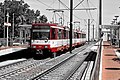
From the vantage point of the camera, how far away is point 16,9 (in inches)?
3430

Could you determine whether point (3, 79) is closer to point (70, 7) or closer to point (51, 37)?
point (51, 37)

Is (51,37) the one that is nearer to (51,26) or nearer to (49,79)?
(51,26)

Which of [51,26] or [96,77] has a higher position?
[51,26]

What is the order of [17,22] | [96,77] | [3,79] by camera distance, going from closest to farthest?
[96,77] → [3,79] → [17,22]

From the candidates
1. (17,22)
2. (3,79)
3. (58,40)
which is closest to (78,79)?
(3,79)

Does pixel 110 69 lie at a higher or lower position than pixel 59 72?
higher

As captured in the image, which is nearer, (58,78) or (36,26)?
(58,78)

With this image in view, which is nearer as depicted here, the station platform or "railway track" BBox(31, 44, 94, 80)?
the station platform

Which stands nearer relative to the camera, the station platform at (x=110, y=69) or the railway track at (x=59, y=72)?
the station platform at (x=110, y=69)

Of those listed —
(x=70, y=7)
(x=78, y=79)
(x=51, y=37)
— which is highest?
(x=70, y=7)

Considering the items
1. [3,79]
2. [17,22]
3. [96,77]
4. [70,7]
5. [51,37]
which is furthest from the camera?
[17,22]

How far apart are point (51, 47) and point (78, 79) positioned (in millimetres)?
10902

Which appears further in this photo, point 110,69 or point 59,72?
point 110,69

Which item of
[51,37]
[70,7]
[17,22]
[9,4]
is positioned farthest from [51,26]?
[9,4]
